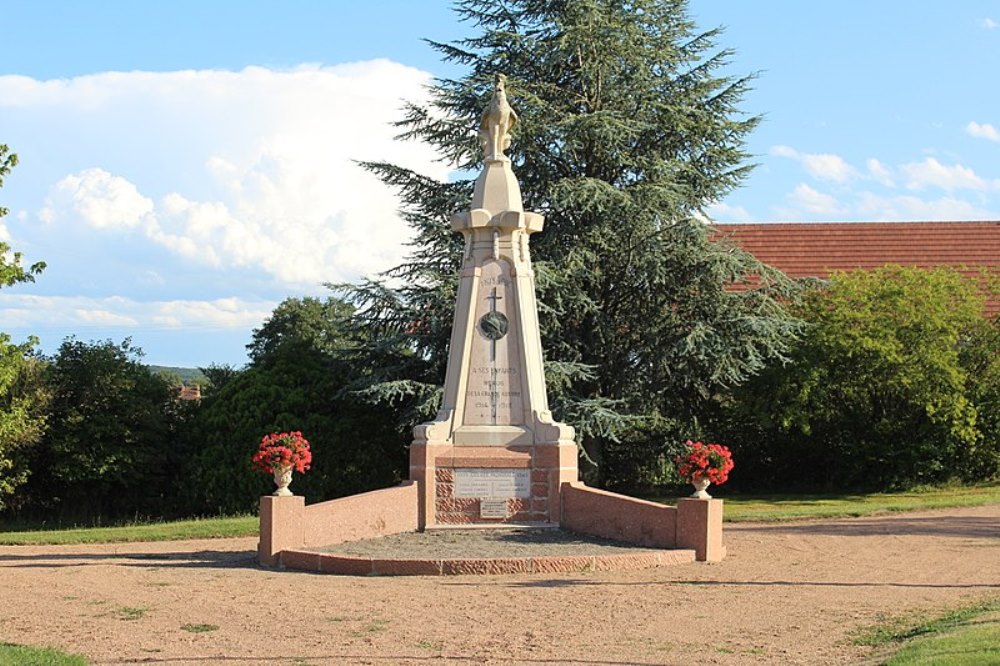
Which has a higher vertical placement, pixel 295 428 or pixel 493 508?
pixel 295 428

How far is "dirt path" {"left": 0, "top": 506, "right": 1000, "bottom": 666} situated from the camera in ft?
33.7

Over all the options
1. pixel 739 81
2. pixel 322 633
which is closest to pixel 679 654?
pixel 322 633

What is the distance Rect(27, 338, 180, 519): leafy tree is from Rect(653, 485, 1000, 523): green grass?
10787 millimetres

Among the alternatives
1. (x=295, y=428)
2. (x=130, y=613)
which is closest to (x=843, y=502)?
(x=295, y=428)

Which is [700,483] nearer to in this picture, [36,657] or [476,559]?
[476,559]

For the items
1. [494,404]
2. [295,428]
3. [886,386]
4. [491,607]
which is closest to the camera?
[491,607]

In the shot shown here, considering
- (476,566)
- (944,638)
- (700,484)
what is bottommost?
(476,566)

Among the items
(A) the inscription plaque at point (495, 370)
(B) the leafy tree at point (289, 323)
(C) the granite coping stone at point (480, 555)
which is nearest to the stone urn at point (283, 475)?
(C) the granite coping stone at point (480, 555)

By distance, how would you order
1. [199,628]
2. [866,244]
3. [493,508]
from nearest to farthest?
[199,628] → [493,508] → [866,244]

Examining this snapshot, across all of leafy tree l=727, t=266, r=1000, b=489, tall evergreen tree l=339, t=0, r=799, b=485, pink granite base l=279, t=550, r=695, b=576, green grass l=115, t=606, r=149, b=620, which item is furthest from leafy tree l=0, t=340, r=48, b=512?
leafy tree l=727, t=266, r=1000, b=489

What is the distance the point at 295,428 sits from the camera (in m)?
27.5

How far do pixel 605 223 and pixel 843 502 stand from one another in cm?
745

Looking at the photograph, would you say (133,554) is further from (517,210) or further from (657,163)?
(657,163)

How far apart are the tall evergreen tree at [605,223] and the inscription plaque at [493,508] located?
7.28m
